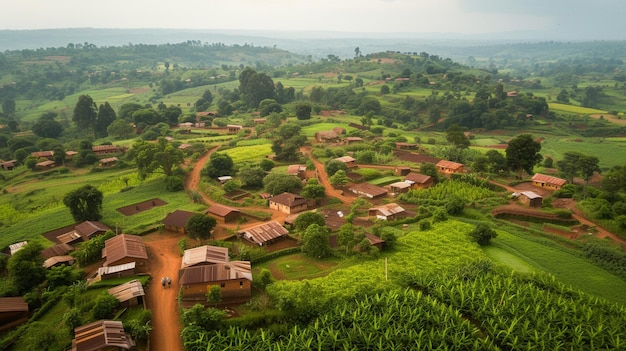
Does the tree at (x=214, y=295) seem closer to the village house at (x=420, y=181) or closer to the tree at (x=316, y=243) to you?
the tree at (x=316, y=243)

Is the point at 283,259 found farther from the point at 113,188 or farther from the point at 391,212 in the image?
the point at 113,188

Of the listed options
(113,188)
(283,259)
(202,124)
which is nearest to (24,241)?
(113,188)

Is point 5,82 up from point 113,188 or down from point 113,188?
up

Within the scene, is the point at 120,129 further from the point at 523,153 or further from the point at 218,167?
the point at 523,153

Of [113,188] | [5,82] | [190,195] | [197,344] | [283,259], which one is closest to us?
[197,344]

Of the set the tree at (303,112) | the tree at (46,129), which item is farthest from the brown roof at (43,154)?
the tree at (303,112)

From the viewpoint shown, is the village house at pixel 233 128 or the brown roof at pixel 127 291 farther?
the village house at pixel 233 128

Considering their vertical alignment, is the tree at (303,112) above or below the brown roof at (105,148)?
above

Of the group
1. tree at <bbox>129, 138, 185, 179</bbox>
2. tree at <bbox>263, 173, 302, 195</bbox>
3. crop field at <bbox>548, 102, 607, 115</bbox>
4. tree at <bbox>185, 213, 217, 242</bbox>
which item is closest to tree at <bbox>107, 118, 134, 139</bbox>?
tree at <bbox>129, 138, 185, 179</bbox>
